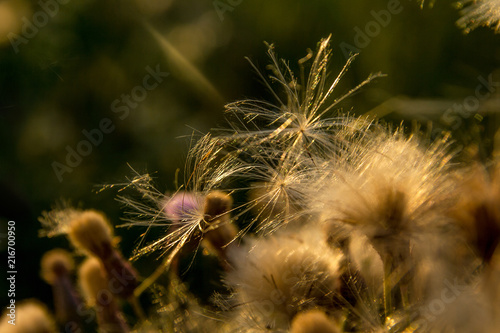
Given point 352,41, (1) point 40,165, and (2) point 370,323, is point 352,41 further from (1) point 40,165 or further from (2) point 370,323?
(1) point 40,165

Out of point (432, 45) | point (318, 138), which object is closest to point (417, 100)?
point (432, 45)

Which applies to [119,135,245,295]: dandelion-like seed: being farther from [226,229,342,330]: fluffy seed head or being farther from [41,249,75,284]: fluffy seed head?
[41,249,75,284]: fluffy seed head

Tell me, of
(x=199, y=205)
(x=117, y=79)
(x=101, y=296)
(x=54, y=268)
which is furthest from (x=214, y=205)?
(x=117, y=79)

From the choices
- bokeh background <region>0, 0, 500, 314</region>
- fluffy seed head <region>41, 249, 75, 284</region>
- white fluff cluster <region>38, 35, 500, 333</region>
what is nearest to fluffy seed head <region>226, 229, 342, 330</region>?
white fluff cluster <region>38, 35, 500, 333</region>

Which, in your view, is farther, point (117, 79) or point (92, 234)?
point (117, 79)

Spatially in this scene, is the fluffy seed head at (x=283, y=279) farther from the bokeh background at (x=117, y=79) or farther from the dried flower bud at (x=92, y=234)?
the bokeh background at (x=117, y=79)

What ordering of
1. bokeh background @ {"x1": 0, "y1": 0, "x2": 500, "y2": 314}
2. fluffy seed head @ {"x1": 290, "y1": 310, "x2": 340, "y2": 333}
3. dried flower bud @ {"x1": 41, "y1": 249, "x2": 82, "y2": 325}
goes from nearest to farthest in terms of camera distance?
fluffy seed head @ {"x1": 290, "y1": 310, "x2": 340, "y2": 333} < dried flower bud @ {"x1": 41, "y1": 249, "x2": 82, "y2": 325} < bokeh background @ {"x1": 0, "y1": 0, "x2": 500, "y2": 314}

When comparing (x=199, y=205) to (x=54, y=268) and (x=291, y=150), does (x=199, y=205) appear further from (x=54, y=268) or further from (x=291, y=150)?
(x=54, y=268)

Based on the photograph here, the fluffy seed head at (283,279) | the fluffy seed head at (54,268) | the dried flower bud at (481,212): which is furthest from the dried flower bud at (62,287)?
the dried flower bud at (481,212)
